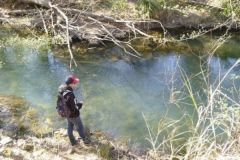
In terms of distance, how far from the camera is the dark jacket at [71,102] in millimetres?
6492

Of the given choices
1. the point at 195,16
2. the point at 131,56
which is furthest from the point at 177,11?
the point at 131,56

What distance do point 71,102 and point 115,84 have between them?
12.5 ft

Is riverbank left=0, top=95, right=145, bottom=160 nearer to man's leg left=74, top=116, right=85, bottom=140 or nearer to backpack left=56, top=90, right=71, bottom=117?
man's leg left=74, top=116, right=85, bottom=140

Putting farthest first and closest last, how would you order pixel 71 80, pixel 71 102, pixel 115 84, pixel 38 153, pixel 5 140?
pixel 115 84
pixel 5 140
pixel 38 153
pixel 71 102
pixel 71 80

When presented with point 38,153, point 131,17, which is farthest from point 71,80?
point 131,17

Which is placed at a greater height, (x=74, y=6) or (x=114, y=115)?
(x=74, y=6)

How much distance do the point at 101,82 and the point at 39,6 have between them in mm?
4619

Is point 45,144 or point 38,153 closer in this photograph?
point 38,153

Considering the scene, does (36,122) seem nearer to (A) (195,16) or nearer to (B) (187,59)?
(B) (187,59)

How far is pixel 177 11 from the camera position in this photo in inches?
557

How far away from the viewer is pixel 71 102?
6.59 meters

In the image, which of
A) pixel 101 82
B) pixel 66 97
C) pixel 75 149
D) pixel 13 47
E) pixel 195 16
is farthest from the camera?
pixel 195 16

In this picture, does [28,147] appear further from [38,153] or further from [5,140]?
[5,140]

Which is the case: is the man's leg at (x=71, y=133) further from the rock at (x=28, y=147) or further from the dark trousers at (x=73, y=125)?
the rock at (x=28, y=147)
